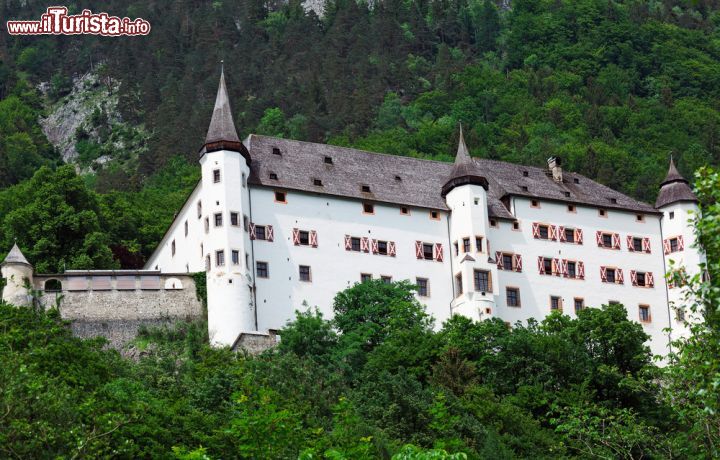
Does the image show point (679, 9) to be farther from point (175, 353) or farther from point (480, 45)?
point (175, 353)

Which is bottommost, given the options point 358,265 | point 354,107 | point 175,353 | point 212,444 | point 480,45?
point 212,444

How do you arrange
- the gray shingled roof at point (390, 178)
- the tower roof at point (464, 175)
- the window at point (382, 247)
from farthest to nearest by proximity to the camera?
1. the tower roof at point (464, 175)
2. the gray shingled roof at point (390, 178)
3. the window at point (382, 247)

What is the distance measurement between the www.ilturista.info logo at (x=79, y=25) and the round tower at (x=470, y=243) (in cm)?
8846

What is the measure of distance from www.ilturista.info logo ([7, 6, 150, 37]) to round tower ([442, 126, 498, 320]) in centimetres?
8846

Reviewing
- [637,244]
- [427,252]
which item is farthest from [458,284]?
[637,244]

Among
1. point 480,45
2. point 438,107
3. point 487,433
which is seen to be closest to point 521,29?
point 480,45

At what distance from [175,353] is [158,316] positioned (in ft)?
12.9

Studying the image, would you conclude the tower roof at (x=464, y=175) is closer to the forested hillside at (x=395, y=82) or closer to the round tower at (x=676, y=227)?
the round tower at (x=676, y=227)

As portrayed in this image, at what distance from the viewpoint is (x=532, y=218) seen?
66.6 metres

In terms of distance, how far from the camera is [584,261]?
66.7 m

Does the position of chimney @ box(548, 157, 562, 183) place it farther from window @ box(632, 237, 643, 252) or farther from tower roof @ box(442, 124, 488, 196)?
tower roof @ box(442, 124, 488, 196)

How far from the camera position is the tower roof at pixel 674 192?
6900 centimetres

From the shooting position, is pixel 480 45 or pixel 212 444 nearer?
pixel 212 444

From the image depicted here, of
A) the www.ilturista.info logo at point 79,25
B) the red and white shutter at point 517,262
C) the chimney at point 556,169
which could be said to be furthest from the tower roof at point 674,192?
the www.ilturista.info logo at point 79,25
